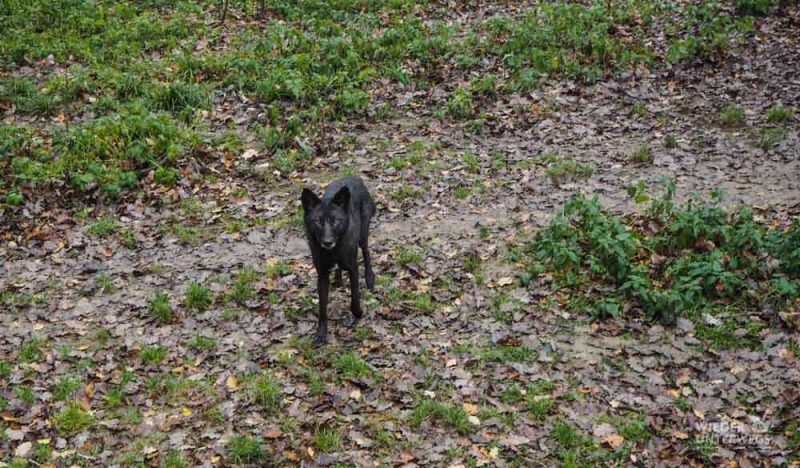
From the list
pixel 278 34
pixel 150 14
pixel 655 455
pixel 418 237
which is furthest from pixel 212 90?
Result: pixel 655 455

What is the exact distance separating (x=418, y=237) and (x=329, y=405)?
3.43 metres

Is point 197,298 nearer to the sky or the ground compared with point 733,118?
nearer to the ground

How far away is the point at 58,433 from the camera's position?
596 cm

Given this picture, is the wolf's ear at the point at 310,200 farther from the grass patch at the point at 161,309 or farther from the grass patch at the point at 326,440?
the grass patch at the point at 161,309

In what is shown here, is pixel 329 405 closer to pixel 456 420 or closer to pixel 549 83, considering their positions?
pixel 456 420

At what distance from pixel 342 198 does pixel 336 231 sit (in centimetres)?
33

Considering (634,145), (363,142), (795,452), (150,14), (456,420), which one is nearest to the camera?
(795,452)

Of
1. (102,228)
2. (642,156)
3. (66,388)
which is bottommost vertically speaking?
(66,388)

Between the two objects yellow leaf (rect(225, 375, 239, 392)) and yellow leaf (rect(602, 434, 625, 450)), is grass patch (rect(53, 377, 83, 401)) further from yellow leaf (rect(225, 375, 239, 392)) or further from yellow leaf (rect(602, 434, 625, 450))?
yellow leaf (rect(602, 434, 625, 450))

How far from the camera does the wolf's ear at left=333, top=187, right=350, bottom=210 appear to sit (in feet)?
20.9

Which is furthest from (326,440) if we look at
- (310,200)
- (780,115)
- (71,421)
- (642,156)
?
(780,115)

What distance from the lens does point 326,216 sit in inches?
250

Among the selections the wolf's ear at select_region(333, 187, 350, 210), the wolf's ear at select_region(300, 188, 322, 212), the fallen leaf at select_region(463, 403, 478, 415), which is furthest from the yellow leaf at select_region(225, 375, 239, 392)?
the fallen leaf at select_region(463, 403, 478, 415)

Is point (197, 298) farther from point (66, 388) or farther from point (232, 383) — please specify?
point (66, 388)
